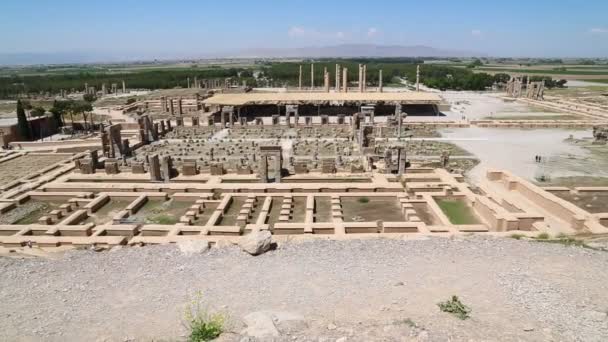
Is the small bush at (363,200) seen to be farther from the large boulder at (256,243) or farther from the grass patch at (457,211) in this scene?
the large boulder at (256,243)

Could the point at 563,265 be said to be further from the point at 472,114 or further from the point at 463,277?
the point at 472,114

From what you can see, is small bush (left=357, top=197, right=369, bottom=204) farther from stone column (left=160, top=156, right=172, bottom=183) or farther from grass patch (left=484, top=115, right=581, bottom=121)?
grass patch (left=484, top=115, right=581, bottom=121)

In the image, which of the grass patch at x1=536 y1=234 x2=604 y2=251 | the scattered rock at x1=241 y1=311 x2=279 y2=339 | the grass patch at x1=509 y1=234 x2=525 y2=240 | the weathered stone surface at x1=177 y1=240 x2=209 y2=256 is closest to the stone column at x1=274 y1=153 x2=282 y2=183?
the weathered stone surface at x1=177 y1=240 x2=209 y2=256

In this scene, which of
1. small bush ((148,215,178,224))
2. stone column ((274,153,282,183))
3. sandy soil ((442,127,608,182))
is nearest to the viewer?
small bush ((148,215,178,224))

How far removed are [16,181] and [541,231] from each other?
77.5ft

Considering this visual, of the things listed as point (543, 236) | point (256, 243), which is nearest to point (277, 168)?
point (256, 243)

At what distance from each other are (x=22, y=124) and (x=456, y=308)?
3603 cm

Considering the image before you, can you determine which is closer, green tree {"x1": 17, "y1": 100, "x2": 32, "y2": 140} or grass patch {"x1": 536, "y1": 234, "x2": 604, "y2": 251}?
grass patch {"x1": 536, "y1": 234, "x2": 604, "y2": 251}

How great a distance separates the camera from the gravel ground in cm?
731

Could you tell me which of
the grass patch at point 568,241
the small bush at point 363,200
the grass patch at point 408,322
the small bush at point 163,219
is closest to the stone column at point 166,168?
the small bush at point 163,219

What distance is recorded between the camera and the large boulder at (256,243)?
11.2 meters

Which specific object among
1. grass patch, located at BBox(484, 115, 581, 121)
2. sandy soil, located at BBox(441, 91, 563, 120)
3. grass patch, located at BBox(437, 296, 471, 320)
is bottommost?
grass patch, located at BBox(437, 296, 471, 320)

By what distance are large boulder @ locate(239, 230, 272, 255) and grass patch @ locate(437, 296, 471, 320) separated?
16.7ft

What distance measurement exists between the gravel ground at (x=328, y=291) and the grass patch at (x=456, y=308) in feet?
0.58
